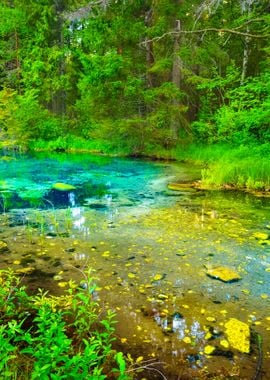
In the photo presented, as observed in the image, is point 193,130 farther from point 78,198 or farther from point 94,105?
point 78,198

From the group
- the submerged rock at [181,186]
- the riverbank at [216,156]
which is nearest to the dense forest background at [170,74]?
the riverbank at [216,156]

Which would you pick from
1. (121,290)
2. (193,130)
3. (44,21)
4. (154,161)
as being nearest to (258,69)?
(193,130)

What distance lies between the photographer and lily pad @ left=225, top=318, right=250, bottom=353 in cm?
269

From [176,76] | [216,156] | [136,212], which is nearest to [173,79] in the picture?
[176,76]

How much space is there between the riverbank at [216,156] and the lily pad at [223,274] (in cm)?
475

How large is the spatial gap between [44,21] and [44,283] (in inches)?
900

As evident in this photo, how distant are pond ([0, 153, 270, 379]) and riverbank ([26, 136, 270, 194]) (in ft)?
2.08

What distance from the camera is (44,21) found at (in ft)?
72.9

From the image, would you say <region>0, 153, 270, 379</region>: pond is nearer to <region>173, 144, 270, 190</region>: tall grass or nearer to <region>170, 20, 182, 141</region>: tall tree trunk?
<region>173, 144, 270, 190</region>: tall grass

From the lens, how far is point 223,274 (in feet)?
12.9

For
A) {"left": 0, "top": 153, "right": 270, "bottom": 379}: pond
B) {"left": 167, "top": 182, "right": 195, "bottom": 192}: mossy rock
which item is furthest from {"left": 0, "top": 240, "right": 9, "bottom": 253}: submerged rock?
{"left": 167, "top": 182, "right": 195, "bottom": 192}: mossy rock

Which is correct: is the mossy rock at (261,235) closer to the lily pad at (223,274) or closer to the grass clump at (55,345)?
the lily pad at (223,274)

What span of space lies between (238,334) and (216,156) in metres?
10.4

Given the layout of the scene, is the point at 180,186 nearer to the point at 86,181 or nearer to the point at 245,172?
the point at 245,172
